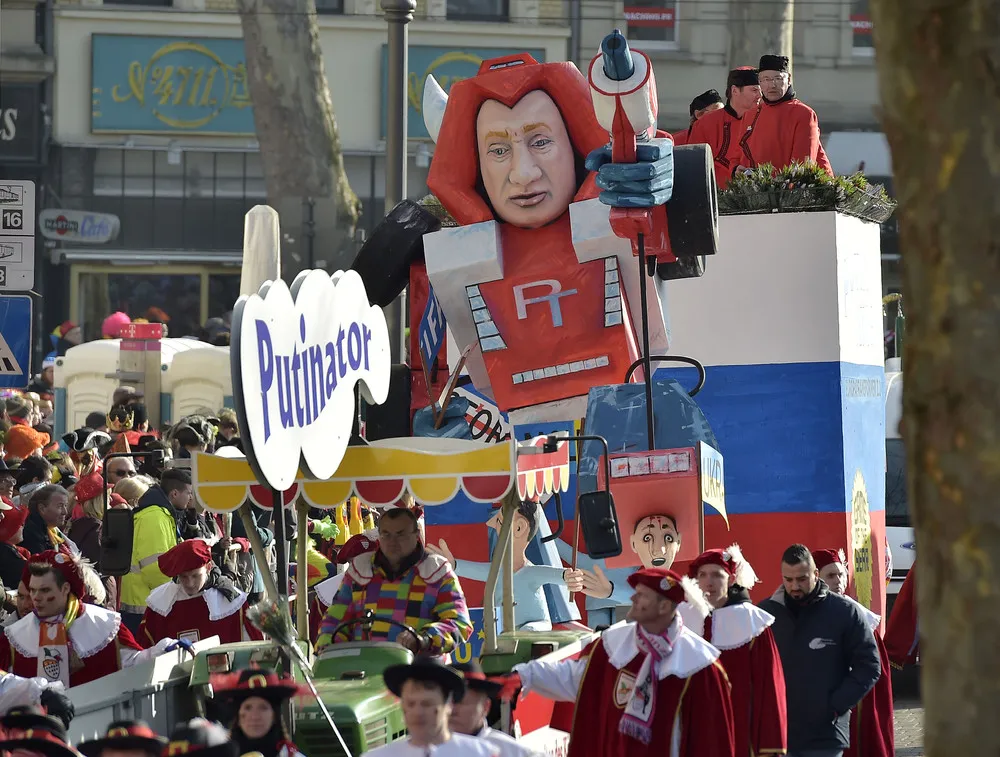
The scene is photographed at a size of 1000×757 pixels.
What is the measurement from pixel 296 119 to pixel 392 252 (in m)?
10.4

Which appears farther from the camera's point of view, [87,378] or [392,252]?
[87,378]

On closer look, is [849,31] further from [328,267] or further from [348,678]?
[348,678]

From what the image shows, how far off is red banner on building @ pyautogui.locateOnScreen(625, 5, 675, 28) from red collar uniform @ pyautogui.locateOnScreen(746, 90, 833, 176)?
59.8ft

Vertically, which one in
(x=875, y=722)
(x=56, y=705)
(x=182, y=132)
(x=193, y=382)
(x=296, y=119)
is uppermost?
(x=182, y=132)

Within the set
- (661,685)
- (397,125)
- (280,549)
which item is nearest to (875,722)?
(661,685)

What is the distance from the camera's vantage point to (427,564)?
25.5ft

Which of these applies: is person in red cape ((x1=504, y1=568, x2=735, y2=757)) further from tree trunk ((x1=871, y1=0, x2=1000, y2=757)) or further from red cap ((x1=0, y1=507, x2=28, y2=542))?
red cap ((x1=0, y1=507, x2=28, y2=542))

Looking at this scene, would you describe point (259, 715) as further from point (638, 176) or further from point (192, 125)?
point (192, 125)

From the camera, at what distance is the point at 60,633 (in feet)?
24.4

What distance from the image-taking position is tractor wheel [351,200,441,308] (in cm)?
1102

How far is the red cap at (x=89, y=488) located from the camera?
36.6ft

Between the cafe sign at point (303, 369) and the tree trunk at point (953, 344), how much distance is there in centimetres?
380

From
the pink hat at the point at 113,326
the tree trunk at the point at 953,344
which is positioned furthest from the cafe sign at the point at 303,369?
the pink hat at the point at 113,326

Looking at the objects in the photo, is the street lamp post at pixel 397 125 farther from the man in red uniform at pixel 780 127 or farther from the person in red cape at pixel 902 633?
the person in red cape at pixel 902 633
